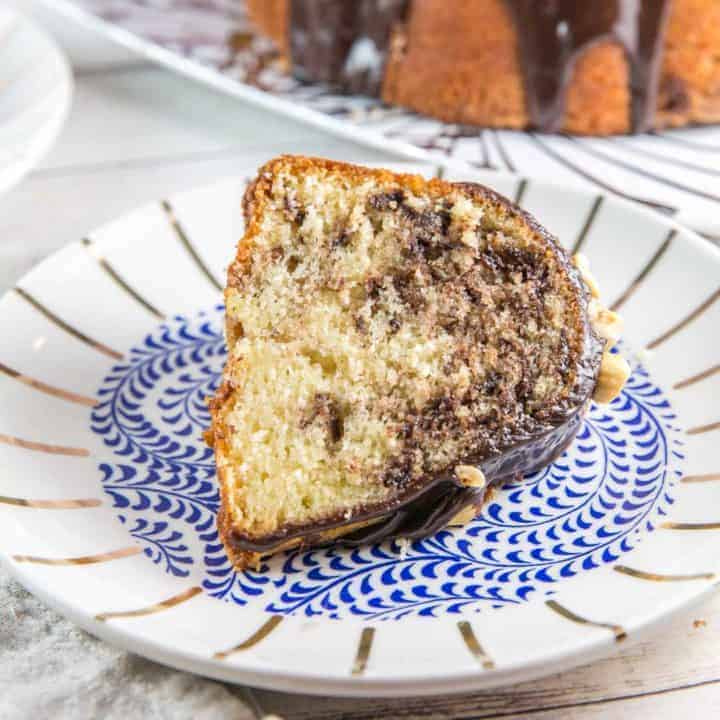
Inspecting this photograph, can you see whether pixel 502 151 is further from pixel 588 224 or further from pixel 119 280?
pixel 119 280

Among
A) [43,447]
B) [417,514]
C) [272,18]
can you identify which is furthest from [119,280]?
[272,18]

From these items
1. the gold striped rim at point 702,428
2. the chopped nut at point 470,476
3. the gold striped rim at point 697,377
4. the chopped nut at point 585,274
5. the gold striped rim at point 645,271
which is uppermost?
the chopped nut at point 585,274

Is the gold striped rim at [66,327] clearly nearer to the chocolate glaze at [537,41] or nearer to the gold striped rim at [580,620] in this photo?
the gold striped rim at [580,620]

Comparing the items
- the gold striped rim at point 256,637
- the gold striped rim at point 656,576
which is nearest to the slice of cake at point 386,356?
the gold striped rim at point 256,637

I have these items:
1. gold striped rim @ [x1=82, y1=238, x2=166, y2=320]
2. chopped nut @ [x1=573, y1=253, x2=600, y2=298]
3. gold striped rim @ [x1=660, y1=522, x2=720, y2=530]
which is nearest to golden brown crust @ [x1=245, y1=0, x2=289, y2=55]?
gold striped rim @ [x1=82, y1=238, x2=166, y2=320]

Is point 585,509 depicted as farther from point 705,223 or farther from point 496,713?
point 705,223

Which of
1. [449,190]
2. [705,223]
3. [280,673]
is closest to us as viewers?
[280,673]

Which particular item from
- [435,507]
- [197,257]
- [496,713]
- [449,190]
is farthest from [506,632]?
[197,257]

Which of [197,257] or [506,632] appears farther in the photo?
[197,257]
